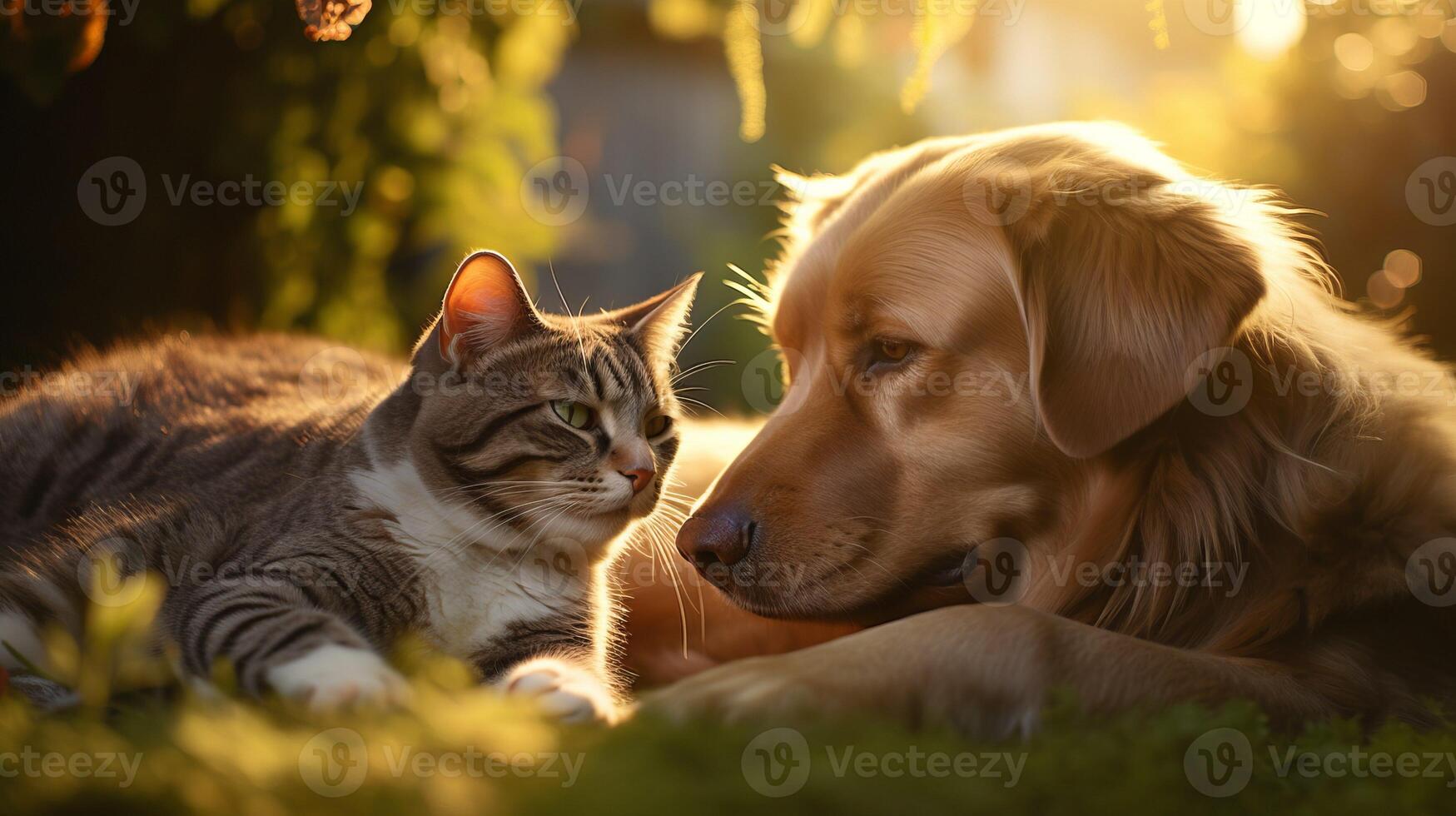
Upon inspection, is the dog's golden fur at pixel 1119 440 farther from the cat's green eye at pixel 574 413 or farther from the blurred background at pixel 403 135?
the blurred background at pixel 403 135

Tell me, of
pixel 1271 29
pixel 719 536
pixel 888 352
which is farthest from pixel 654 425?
pixel 1271 29

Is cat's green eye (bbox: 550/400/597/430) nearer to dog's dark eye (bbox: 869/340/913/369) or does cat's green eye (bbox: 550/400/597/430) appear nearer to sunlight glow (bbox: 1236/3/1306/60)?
dog's dark eye (bbox: 869/340/913/369)

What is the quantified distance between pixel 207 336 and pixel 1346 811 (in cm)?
334

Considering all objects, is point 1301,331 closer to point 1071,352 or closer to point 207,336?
point 1071,352

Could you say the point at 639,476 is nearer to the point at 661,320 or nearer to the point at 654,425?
the point at 654,425

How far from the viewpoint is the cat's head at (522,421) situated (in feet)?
7.22

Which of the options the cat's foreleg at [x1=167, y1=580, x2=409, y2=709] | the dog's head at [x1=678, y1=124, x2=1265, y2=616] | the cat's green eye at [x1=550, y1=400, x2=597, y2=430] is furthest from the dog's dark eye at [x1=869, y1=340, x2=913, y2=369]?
the cat's foreleg at [x1=167, y1=580, x2=409, y2=709]

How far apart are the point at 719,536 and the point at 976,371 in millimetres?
660

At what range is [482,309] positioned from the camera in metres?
2.24

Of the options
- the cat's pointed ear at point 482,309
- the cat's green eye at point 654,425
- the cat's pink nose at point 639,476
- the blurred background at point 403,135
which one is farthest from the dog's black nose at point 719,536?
the blurred background at point 403,135

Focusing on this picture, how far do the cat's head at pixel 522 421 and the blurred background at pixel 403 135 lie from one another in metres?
0.56

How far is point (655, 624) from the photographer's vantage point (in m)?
2.77

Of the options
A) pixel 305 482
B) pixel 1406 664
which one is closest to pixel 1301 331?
pixel 1406 664

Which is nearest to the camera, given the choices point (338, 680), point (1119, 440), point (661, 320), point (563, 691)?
point (338, 680)
